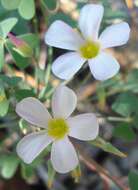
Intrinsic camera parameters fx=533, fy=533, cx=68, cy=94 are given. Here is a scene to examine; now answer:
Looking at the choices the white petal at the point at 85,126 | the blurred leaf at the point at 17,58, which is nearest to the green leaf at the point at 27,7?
the blurred leaf at the point at 17,58

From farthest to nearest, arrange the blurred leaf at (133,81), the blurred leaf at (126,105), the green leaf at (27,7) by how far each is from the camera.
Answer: the blurred leaf at (133,81) → the blurred leaf at (126,105) → the green leaf at (27,7)

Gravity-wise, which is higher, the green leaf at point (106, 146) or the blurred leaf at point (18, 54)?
the blurred leaf at point (18, 54)

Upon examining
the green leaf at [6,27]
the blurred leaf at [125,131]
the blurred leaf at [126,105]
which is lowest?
the blurred leaf at [125,131]

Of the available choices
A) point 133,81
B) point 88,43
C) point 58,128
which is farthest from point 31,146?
point 133,81

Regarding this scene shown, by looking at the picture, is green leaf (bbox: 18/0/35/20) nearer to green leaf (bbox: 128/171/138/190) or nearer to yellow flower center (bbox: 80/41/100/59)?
yellow flower center (bbox: 80/41/100/59)

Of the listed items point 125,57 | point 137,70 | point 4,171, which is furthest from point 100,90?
point 125,57

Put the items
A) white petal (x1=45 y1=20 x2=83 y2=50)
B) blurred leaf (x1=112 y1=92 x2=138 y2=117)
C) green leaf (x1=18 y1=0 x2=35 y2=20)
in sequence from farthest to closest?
blurred leaf (x1=112 y1=92 x2=138 y2=117) → green leaf (x1=18 y1=0 x2=35 y2=20) → white petal (x1=45 y1=20 x2=83 y2=50)

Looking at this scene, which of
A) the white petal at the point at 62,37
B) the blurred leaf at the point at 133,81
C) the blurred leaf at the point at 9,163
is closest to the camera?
the white petal at the point at 62,37

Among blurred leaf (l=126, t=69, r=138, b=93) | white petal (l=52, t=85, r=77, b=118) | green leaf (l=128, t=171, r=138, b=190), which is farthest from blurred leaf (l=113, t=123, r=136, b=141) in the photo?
white petal (l=52, t=85, r=77, b=118)

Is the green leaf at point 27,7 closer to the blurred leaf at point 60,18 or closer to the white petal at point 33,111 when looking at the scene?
the blurred leaf at point 60,18
